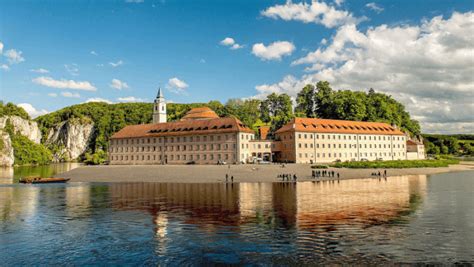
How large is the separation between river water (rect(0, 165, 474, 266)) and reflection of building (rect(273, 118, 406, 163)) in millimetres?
55172

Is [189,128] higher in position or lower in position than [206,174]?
higher

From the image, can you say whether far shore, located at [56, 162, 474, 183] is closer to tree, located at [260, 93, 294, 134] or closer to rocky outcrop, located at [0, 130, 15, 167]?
tree, located at [260, 93, 294, 134]

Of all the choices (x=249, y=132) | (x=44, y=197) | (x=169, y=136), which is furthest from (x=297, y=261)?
(x=169, y=136)

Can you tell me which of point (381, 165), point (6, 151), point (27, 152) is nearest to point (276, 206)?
point (381, 165)

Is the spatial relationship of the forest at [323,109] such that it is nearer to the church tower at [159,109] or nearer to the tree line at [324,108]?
the tree line at [324,108]

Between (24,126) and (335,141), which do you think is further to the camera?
(24,126)

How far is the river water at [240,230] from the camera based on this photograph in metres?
18.6

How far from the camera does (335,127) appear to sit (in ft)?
343

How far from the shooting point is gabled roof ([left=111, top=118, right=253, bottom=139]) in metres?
94.7

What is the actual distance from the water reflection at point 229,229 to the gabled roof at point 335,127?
57.3m

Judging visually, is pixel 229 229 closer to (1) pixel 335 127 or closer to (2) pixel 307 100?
(1) pixel 335 127

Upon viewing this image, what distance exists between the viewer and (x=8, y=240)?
22.7 m

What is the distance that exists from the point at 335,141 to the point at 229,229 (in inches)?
3252

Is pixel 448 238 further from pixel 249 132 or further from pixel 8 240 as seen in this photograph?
pixel 249 132
